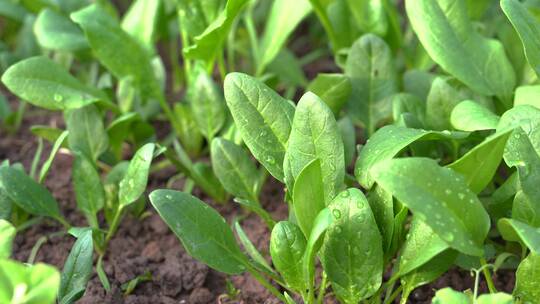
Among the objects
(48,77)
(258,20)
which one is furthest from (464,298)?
(258,20)

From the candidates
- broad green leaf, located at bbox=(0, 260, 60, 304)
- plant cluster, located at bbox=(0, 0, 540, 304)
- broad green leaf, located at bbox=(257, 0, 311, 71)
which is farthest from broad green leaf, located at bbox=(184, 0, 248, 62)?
broad green leaf, located at bbox=(0, 260, 60, 304)

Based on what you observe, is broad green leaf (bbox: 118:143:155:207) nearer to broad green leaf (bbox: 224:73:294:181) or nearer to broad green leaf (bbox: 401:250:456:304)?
broad green leaf (bbox: 224:73:294:181)

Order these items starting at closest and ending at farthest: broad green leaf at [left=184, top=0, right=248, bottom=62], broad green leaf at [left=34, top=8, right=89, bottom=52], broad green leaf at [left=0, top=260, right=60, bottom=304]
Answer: broad green leaf at [left=0, top=260, right=60, bottom=304], broad green leaf at [left=184, top=0, right=248, bottom=62], broad green leaf at [left=34, top=8, right=89, bottom=52]

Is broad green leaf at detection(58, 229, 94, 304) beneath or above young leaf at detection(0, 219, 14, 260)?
beneath

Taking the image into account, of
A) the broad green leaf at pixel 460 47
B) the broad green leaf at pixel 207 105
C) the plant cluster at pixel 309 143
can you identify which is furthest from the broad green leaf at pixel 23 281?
the broad green leaf at pixel 460 47

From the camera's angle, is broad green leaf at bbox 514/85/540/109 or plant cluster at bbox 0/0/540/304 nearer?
plant cluster at bbox 0/0/540/304

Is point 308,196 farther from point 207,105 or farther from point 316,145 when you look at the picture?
point 207,105

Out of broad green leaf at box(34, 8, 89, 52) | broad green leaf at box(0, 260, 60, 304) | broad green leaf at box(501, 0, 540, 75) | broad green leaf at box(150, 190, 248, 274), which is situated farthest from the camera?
broad green leaf at box(34, 8, 89, 52)

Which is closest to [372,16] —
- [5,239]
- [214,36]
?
[214,36]
